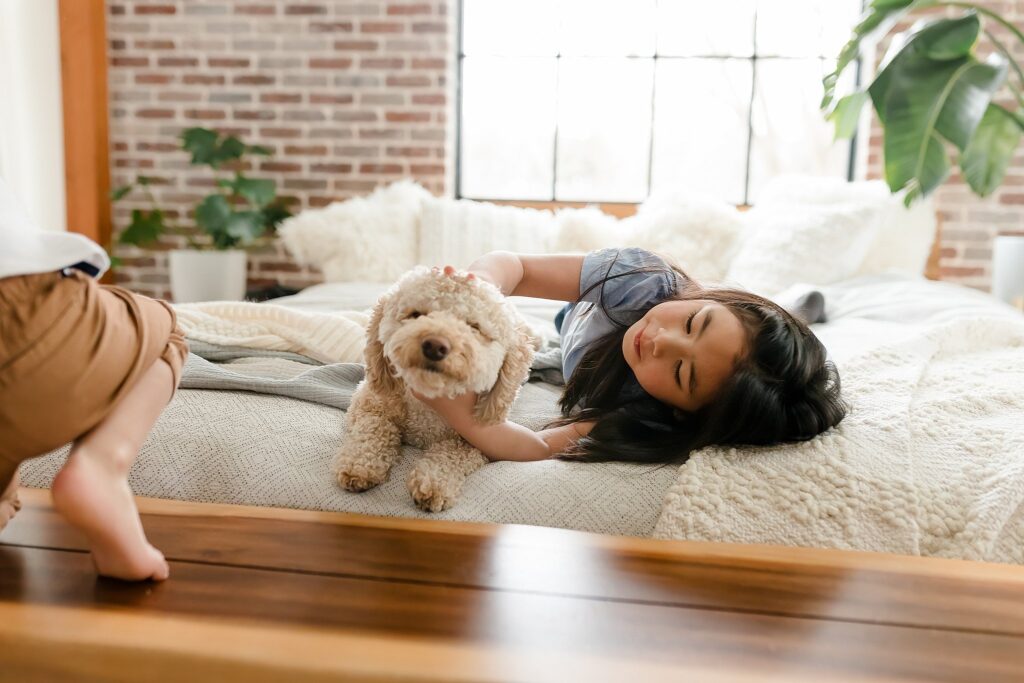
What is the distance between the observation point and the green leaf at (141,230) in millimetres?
3820

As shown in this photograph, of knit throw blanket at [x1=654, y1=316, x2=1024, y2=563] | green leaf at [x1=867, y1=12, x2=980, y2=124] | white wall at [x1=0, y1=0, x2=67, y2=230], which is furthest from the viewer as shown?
white wall at [x1=0, y1=0, x2=67, y2=230]

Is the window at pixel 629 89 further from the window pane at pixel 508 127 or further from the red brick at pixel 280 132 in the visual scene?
the red brick at pixel 280 132

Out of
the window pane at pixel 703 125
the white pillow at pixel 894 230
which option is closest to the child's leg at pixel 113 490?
the white pillow at pixel 894 230

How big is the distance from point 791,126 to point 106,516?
4.53 m

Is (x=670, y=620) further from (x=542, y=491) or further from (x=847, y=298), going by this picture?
(x=847, y=298)

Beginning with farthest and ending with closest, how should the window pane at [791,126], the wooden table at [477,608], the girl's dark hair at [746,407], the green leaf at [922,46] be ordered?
the window pane at [791,126] → the green leaf at [922,46] → the girl's dark hair at [746,407] → the wooden table at [477,608]

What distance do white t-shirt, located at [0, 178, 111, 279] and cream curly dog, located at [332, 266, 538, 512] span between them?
36 centimetres

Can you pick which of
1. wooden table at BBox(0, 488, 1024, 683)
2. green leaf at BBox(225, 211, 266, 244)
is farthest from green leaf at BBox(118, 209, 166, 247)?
wooden table at BBox(0, 488, 1024, 683)

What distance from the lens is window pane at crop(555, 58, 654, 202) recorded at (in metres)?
4.27

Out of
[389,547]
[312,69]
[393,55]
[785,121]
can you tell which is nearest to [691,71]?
[785,121]

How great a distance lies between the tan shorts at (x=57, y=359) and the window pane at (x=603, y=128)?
3.69 metres

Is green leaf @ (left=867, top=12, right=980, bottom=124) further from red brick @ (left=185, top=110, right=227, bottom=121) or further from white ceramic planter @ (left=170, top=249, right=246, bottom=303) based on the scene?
red brick @ (left=185, top=110, right=227, bottom=121)

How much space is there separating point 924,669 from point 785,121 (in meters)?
4.30

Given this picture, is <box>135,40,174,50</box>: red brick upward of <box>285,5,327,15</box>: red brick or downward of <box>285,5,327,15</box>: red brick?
downward
